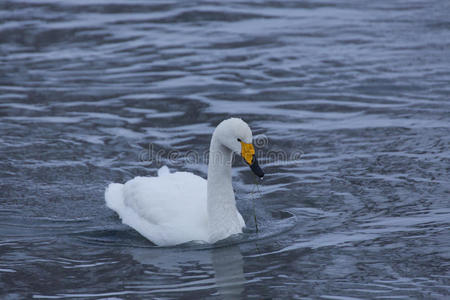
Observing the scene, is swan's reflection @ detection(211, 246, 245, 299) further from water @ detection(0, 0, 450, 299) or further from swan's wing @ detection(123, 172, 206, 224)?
swan's wing @ detection(123, 172, 206, 224)

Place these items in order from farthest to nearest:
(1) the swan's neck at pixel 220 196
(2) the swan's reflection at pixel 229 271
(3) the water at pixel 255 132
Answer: (1) the swan's neck at pixel 220 196 < (3) the water at pixel 255 132 < (2) the swan's reflection at pixel 229 271

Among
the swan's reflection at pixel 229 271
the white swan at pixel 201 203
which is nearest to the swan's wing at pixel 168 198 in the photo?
the white swan at pixel 201 203

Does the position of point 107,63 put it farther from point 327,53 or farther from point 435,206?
point 435,206

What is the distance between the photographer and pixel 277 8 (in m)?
20.7

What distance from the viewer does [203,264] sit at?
8.45 meters

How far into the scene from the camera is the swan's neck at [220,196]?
354 inches

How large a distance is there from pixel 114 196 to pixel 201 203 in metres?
1.36

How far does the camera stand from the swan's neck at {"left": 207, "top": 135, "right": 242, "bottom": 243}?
29.5ft

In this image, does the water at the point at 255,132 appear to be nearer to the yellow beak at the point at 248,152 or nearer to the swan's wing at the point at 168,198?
the swan's wing at the point at 168,198

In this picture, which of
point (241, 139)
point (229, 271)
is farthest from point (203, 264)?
point (241, 139)

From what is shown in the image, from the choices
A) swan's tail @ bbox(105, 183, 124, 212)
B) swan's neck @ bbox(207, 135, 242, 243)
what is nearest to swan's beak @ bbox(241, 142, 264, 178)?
swan's neck @ bbox(207, 135, 242, 243)

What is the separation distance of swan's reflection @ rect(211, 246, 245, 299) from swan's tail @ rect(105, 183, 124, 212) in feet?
5.89

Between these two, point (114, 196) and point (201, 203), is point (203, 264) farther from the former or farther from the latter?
point (114, 196)

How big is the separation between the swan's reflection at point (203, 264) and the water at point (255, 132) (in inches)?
1.0
